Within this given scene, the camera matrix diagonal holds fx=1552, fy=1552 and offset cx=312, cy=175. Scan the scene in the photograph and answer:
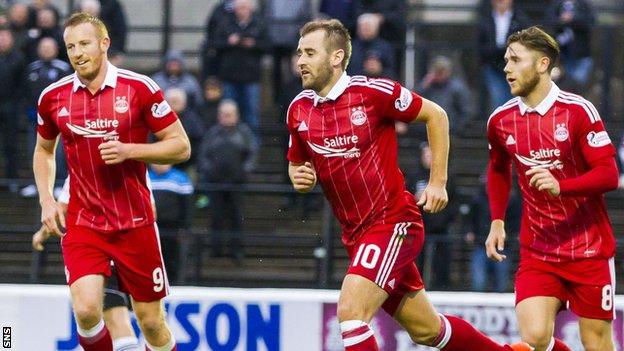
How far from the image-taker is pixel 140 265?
27.7 ft

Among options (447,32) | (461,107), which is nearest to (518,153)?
(461,107)

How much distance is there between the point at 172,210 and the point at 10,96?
2440 mm

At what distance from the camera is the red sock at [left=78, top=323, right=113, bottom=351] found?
330 inches

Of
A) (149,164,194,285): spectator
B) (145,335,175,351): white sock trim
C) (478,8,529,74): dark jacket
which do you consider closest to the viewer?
(145,335,175,351): white sock trim

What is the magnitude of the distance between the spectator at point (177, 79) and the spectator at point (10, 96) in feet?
4.13

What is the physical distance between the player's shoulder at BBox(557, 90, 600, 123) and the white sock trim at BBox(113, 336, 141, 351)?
2.64 metres

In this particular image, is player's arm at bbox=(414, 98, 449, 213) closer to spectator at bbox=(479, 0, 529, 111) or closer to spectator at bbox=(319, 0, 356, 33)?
spectator at bbox=(479, 0, 529, 111)

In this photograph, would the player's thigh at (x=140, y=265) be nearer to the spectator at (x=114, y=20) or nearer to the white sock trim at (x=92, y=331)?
the white sock trim at (x=92, y=331)

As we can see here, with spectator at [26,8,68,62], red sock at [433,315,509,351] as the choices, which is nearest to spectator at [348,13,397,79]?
spectator at [26,8,68,62]

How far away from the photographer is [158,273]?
8523 mm

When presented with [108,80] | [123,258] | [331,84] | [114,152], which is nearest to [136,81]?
[108,80]

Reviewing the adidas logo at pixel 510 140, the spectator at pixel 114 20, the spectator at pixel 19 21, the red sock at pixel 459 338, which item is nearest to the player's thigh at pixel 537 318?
the red sock at pixel 459 338

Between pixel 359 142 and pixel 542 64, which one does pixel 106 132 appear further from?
pixel 542 64

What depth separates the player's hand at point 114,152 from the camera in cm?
798
